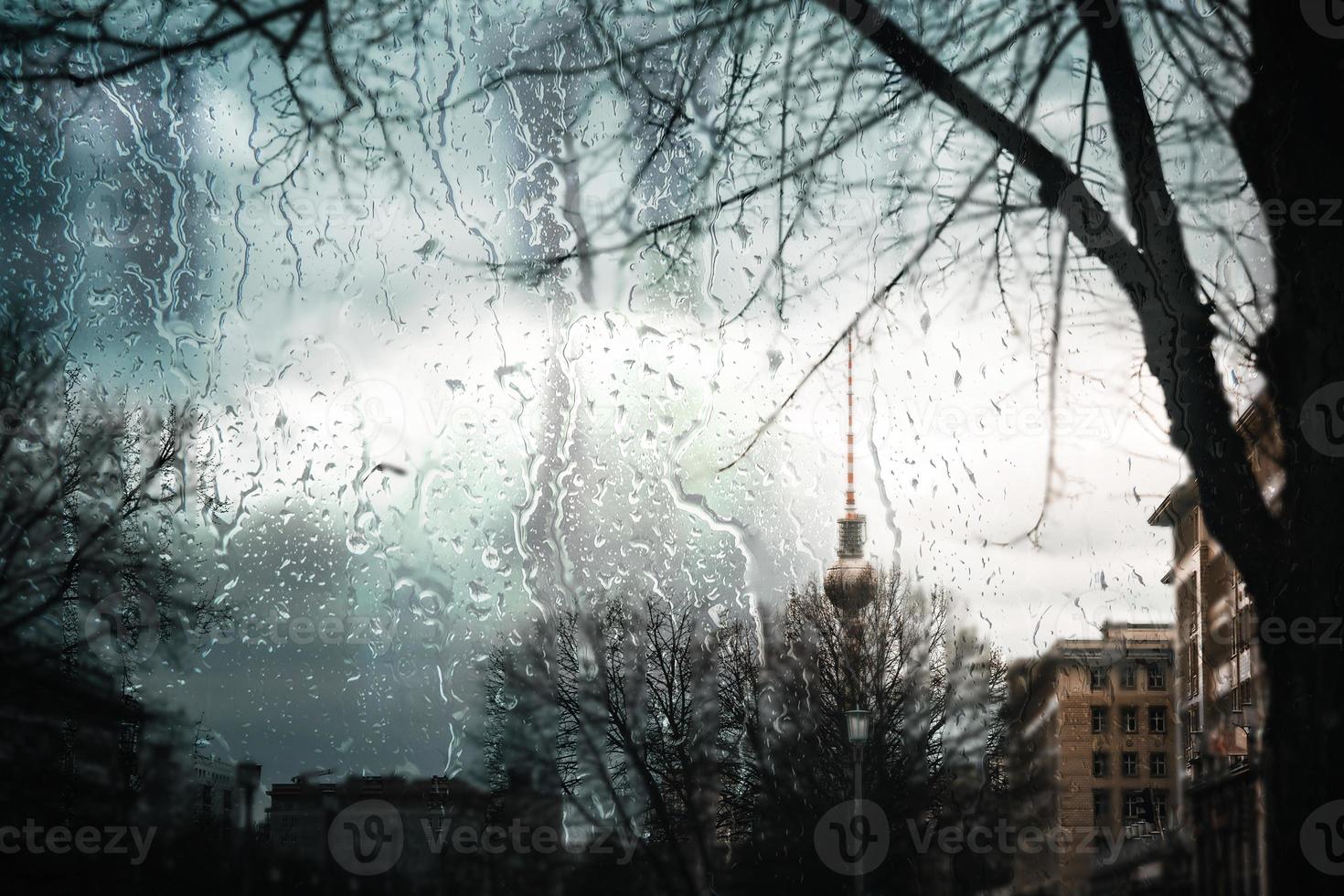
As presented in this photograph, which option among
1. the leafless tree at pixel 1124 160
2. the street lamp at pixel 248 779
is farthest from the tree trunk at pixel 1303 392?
the street lamp at pixel 248 779

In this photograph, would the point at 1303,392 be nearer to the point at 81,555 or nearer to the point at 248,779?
the point at 248,779

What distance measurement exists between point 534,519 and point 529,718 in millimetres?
197

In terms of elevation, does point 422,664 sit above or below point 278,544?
below

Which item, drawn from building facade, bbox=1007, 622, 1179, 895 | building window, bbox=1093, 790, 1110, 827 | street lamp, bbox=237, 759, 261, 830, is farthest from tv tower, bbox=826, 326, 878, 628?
street lamp, bbox=237, 759, 261, 830

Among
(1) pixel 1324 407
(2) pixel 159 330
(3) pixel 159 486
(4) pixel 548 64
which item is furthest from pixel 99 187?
(1) pixel 1324 407

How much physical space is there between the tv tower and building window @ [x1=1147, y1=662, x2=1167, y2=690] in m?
0.31

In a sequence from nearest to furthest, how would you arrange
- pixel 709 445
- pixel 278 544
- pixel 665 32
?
pixel 278 544 < pixel 709 445 < pixel 665 32

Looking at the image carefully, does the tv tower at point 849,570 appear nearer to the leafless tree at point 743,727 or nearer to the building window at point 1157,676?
the leafless tree at point 743,727

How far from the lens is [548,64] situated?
1266mm

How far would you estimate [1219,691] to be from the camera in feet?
4.15

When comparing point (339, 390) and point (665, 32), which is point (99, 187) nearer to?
point (339, 390)

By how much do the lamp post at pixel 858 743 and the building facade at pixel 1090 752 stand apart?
16 cm

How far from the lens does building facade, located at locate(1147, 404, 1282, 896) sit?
1215 millimetres

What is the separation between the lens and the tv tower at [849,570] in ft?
3.99
